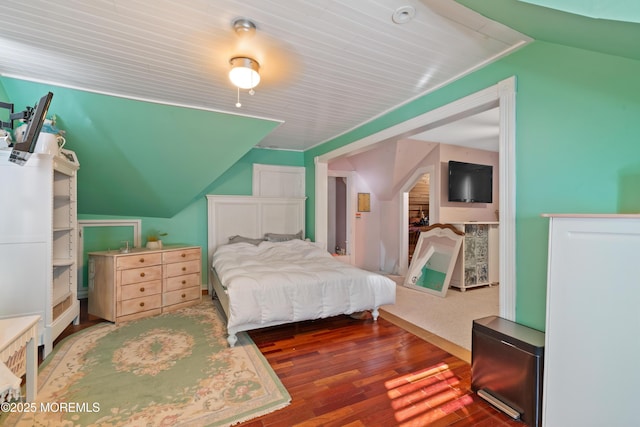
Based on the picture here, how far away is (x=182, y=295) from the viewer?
3.50m

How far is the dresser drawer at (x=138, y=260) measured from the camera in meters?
3.05

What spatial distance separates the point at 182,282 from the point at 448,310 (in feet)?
11.2

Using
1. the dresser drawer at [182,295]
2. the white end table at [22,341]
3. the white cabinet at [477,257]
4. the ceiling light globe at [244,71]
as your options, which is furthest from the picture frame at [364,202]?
the white end table at [22,341]

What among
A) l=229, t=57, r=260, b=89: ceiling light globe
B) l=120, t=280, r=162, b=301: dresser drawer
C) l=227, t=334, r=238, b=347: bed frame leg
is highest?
l=229, t=57, r=260, b=89: ceiling light globe

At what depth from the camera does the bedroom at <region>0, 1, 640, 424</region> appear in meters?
1.39

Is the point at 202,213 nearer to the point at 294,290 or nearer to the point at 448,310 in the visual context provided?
the point at 294,290

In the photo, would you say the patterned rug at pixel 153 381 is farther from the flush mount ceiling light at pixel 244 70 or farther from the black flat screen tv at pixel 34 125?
the flush mount ceiling light at pixel 244 70

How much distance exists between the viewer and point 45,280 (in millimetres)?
2277

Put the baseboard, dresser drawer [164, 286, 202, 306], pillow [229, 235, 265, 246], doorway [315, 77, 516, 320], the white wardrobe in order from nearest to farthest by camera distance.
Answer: the white wardrobe, doorway [315, 77, 516, 320], the baseboard, dresser drawer [164, 286, 202, 306], pillow [229, 235, 265, 246]

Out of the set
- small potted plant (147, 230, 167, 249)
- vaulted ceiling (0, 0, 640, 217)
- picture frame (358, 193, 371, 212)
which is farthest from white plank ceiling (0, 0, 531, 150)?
picture frame (358, 193, 371, 212)

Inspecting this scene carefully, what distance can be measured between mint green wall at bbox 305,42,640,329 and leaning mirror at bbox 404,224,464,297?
2.43 meters

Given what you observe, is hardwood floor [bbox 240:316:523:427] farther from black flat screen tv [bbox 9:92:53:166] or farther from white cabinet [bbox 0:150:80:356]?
black flat screen tv [bbox 9:92:53:166]

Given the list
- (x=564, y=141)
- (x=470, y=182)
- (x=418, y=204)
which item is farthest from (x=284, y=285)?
(x=418, y=204)

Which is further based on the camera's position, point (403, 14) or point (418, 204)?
point (418, 204)
